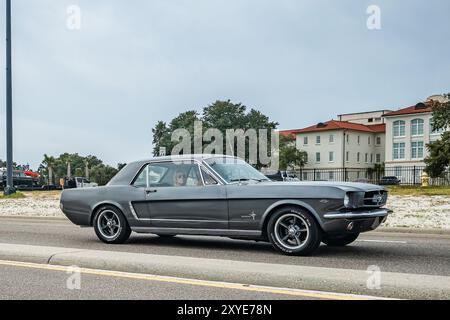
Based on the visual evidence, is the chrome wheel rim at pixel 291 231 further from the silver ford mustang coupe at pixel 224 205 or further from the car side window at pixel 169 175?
the car side window at pixel 169 175

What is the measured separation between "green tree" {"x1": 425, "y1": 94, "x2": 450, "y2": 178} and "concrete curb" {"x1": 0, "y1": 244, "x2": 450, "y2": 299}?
123 feet

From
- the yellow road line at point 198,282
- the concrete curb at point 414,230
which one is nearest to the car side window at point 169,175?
the yellow road line at point 198,282

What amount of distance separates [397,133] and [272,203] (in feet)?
287


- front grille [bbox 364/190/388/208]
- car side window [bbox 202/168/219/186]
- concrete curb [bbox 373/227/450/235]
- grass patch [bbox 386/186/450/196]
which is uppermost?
car side window [bbox 202/168/219/186]

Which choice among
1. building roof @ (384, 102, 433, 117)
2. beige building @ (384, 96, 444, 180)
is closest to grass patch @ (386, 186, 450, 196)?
beige building @ (384, 96, 444, 180)

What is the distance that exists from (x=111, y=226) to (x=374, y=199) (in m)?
4.61

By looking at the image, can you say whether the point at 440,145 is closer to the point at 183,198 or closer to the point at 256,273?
the point at 183,198

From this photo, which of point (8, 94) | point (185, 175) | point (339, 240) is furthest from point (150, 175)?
point (8, 94)

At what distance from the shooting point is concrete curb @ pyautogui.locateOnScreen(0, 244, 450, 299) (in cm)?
561

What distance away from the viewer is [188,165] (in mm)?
9453

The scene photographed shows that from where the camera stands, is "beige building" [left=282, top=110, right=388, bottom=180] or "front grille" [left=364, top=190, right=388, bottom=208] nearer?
"front grille" [left=364, top=190, right=388, bottom=208]

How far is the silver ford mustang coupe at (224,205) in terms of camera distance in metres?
8.03

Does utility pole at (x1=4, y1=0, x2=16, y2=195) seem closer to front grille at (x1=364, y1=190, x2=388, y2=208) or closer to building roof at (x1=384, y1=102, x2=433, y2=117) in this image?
front grille at (x1=364, y1=190, x2=388, y2=208)
